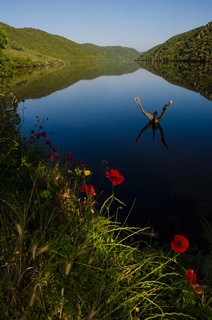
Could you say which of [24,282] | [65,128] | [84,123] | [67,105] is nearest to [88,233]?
[24,282]

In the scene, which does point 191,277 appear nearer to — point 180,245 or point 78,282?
point 180,245

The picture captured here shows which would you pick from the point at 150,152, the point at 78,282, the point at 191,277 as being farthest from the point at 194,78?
the point at 78,282

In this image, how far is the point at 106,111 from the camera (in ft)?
69.5

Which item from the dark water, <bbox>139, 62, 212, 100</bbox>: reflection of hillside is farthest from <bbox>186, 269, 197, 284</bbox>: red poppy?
<bbox>139, 62, 212, 100</bbox>: reflection of hillside

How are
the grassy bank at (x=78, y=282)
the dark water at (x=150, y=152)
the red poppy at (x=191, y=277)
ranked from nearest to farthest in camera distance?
the grassy bank at (x=78, y=282) < the red poppy at (x=191, y=277) < the dark water at (x=150, y=152)

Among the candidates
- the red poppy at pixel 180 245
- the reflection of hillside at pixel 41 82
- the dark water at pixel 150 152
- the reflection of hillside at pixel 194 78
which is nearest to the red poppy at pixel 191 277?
the red poppy at pixel 180 245

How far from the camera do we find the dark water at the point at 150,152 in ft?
19.4

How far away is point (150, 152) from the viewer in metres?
10.7

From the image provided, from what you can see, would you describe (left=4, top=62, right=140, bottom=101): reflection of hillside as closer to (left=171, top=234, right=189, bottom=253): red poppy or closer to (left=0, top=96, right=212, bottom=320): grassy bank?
(left=0, top=96, right=212, bottom=320): grassy bank

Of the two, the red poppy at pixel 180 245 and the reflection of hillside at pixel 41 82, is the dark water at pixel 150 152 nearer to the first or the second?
the red poppy at pixel 180 245

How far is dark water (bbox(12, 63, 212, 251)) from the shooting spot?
19.4 ft

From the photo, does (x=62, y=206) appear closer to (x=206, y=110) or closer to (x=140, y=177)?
(x=140, y=177)

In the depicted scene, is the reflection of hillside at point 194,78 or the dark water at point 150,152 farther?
the reflection of hillside at point 194,78

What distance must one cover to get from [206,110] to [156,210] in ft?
55.1
